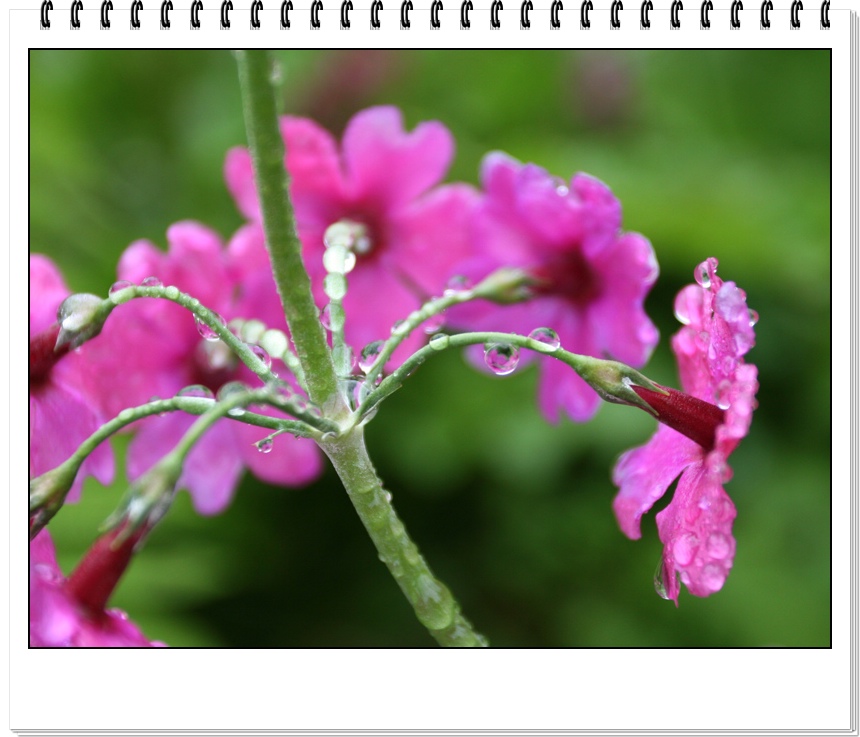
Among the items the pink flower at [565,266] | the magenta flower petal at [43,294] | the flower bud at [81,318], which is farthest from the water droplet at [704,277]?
the magenta flower petal at [43,294]

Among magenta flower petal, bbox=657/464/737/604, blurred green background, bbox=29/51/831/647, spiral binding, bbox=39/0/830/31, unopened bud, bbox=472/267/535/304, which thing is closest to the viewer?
magenta flower petal, bbox=657/464/737/604

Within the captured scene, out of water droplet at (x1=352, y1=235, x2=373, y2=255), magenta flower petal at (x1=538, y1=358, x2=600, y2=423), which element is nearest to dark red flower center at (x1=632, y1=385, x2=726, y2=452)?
magenta flower petal at (x1=538, y1=358, x2=600, y2=423)

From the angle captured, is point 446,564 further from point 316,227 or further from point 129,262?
point 129,262

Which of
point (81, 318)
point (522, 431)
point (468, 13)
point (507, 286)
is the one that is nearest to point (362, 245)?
point (507, 286)

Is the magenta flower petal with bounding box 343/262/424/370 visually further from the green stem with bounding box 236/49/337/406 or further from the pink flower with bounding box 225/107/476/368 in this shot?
the green stem with bounding box 236/49/337/406

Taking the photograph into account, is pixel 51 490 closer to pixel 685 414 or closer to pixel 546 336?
pixel 546 336

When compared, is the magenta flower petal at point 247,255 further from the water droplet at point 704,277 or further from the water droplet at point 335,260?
the water droplet at point 704,277
